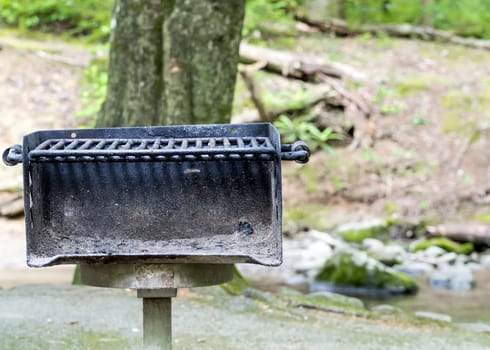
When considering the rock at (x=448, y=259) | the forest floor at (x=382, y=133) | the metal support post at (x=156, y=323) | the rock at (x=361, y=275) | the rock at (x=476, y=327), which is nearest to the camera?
the metal support post at (x=156, y=323)

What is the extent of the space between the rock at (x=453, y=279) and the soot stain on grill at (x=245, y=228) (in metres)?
6.48

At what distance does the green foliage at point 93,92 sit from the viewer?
10133mm

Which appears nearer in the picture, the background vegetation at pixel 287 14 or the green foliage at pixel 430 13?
the background vegetation at pixel 287 14

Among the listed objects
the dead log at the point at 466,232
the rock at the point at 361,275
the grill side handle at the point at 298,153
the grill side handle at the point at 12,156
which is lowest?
the dead log at the point at 466,232

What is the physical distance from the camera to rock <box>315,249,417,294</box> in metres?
8.88

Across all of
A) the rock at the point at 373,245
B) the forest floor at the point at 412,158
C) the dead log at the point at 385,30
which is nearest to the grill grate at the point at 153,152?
the rock at the point at 373,245

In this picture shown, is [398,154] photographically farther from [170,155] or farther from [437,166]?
[170,155]

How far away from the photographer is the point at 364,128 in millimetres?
13141

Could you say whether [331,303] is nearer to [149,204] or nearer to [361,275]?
[361,275]

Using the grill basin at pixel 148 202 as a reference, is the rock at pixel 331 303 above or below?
below

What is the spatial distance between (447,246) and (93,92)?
5856 millimetres

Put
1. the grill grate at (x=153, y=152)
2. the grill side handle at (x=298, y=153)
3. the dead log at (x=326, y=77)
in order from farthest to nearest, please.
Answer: the dead log at (x=326, y=77) → the grill side handle at (x=298, y=153) → the grill grate at (x=153, y=152)

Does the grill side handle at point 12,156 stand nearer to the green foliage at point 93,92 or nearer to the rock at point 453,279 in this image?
the green foliage at point 93,92

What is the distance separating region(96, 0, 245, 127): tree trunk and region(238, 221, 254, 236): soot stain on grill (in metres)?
3.78
